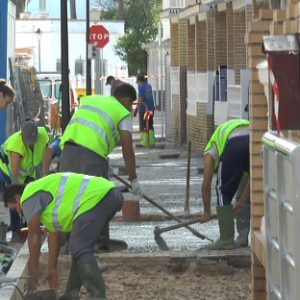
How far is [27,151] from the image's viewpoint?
1370 cm

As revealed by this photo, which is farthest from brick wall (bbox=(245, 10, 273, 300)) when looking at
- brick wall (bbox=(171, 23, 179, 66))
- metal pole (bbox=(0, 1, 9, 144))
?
brick wall (bbox=(171, 23, 179, 66))

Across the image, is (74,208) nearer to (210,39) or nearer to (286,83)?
(286,83)

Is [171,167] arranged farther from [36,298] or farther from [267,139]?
[267,139]

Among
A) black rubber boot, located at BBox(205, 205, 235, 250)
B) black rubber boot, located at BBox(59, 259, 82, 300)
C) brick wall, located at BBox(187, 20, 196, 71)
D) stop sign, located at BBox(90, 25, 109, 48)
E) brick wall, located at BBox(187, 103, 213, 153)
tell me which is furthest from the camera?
stop sign, located at BBox(90, 25, 109, 48)

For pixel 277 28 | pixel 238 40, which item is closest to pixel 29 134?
pixel 277 28

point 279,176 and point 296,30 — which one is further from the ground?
point 296,30

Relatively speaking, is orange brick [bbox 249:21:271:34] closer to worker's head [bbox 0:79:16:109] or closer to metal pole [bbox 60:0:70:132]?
worker's head [bbox 0:79:16:109]

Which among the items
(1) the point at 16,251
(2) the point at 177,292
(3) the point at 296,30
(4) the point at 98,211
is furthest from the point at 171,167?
(3) the point at 296,30

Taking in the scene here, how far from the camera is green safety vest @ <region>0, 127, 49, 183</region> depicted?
13.6m

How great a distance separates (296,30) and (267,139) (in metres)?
0.61

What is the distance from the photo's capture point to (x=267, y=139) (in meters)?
6.19

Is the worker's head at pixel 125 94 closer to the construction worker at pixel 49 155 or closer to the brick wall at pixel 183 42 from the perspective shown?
the construction worker at pixel 49 155

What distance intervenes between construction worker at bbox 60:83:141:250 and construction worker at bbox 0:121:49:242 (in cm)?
170

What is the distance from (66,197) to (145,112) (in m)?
23.2
